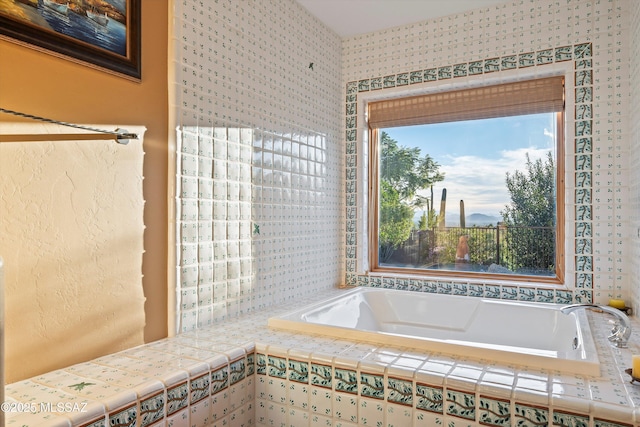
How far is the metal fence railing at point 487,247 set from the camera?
9.18 feet

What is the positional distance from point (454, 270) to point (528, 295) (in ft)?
1.73

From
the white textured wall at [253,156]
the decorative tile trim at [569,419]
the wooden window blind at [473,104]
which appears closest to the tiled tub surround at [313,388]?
the decorative tile trim at [569,419]

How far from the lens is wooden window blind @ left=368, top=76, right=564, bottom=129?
107 inches

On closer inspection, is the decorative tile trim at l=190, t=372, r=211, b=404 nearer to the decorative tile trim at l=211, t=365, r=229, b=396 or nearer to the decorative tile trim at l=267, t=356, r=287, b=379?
the decorative tile trim at l=211, t=365, r=229, b=396

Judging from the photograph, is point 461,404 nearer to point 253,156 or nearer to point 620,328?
point 620,328

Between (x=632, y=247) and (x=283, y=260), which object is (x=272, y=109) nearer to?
(x=283, y=260)

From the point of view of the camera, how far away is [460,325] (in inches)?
104

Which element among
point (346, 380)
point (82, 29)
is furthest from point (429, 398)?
point (82, 29)

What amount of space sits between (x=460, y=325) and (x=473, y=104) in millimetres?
1509

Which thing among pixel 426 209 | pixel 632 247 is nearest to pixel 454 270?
pixel 426 209

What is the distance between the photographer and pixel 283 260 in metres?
2.62

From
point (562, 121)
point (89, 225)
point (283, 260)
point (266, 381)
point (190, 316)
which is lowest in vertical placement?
point (266, 381)

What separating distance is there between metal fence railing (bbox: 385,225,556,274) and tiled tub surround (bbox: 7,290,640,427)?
1.03 metres

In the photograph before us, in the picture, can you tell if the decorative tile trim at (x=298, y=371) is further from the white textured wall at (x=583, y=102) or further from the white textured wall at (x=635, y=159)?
the white textured wall at (x=635, y=159)
